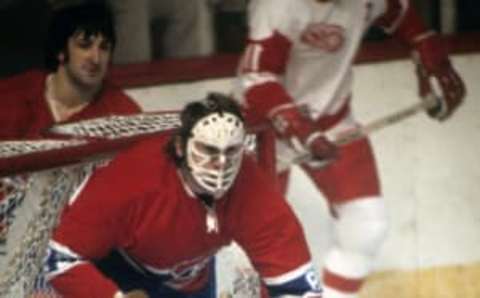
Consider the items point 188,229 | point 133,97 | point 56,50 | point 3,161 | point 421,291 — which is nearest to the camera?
point 3,161

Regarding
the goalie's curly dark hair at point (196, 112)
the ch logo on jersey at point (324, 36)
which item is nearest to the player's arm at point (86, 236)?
the goalie's curly dark hair at point (196, 112)

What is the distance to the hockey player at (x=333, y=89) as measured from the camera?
2.57 metres

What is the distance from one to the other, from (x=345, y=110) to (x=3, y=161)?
98cm

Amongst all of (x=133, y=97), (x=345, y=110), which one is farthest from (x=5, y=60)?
(x=345, y=110)

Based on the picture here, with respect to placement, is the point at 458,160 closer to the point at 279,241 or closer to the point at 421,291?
the point at 421,291

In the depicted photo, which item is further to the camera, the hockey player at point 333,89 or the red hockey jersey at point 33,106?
the hockey player at point 333,89

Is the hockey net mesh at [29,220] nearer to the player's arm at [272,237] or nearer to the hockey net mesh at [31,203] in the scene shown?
the hockey net mesh at [31,203]

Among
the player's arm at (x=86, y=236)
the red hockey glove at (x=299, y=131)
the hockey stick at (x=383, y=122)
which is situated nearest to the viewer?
the player's arm at (x=86, y=236)

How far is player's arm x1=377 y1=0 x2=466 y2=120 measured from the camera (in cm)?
279

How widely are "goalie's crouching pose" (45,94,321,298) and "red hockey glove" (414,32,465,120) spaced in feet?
2.16

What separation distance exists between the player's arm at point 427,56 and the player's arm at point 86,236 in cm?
92

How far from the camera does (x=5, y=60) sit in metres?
2.82

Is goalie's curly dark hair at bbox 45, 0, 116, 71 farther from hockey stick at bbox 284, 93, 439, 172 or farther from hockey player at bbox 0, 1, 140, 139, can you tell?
hockey stick at bbox 284, 93, 439, 172

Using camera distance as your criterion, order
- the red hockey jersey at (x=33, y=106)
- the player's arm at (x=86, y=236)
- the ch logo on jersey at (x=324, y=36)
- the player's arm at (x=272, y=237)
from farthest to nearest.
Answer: the ch logo on jersey at (x=324, y=36) < the red hockey jersey at (x=33, y=106) < the player's arm at (x=272, y=237) < the player's arm at (x=86, y=236)
